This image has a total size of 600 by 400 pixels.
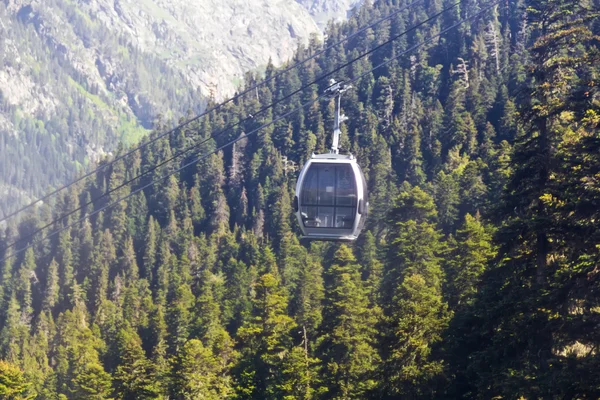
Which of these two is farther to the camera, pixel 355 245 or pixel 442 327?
pixel 355 245

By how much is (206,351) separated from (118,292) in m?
82.1

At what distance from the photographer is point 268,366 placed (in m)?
49.9

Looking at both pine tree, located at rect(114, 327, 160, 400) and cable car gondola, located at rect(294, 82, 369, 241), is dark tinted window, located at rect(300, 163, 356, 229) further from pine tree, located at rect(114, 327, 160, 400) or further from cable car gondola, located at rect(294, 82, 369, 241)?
pine tree, located at rect(114, 327, 160, 400)

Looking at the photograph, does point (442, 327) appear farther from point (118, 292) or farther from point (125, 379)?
point (118, 292)

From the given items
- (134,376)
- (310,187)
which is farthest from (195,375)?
(310,187)

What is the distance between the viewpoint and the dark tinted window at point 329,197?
89.0ft

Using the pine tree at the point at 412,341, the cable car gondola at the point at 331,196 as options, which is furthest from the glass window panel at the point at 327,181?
the pine tree at the point at 412,341

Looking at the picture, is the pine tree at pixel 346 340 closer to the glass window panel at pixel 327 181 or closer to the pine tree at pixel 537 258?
the pine tree at pixel 537 258

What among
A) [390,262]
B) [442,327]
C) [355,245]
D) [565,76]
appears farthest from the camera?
[355,245]

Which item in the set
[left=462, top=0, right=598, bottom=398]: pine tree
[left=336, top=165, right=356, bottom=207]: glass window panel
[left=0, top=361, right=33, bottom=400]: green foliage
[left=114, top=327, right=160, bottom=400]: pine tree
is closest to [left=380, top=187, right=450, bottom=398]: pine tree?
[left=462, top=0, right=598, bottom=398]: pine tree

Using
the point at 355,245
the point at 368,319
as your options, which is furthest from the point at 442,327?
the point at 355,245

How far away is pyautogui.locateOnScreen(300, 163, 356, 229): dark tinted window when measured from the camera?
89.0ft

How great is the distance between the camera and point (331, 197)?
27.3 m

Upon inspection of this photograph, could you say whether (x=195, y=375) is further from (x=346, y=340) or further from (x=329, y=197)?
(x=329, y=197)
